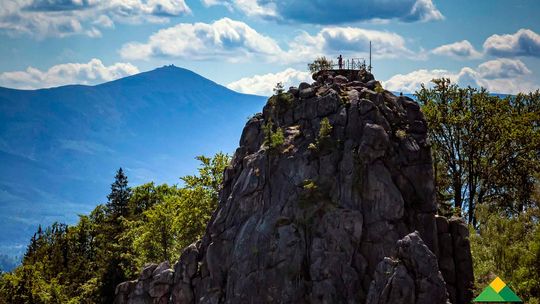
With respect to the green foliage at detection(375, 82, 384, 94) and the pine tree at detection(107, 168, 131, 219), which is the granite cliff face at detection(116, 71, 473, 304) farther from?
the pine tree at detection(107, 168, 131, 219)

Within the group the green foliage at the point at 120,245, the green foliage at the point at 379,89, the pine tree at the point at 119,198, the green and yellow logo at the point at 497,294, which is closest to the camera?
the green and yellow logo at the point at 497,294

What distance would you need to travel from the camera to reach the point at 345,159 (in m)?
60.2

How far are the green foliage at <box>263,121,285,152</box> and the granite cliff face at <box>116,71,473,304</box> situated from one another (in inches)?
4.6

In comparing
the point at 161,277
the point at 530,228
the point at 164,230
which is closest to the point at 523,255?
the point at 530,228

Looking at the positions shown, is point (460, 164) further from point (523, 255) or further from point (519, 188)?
point (523, 255)

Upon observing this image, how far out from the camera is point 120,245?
92.6 meters

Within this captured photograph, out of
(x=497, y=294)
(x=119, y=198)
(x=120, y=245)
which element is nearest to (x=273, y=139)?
(x=497, y=294)

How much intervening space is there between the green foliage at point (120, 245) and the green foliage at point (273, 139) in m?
16.4

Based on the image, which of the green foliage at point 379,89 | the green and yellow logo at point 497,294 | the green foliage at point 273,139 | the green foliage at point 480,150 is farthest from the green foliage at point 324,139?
the green and yellow logo at point 497,294

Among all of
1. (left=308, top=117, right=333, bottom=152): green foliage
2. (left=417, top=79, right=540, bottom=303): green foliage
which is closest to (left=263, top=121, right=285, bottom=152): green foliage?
(left=308, top=117, right=333, bottom=152): green foliage

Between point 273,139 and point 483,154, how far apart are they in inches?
1197

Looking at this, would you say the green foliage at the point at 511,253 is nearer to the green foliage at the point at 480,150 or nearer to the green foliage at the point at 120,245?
the green foliage at the point at 480,150

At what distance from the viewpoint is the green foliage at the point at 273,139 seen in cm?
6347

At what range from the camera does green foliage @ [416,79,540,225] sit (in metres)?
80.8
